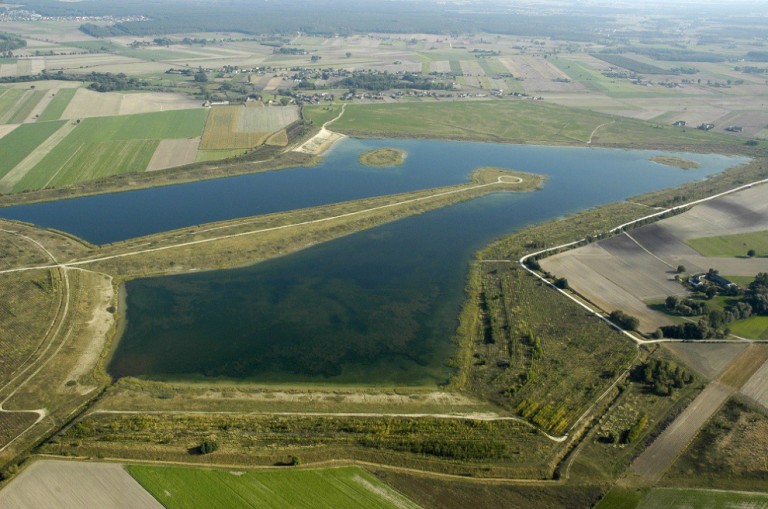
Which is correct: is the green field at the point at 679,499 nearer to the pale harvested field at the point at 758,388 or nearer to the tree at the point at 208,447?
the pale harvested field at the point at 758,388

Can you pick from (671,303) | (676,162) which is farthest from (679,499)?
(676,162)

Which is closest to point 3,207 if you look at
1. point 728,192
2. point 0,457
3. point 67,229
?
point 67,229

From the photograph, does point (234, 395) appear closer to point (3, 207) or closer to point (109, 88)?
point (3, 207)

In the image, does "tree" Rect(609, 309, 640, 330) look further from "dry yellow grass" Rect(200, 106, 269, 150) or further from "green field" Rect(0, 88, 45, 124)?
"green field" Rect(0, 88, 45, 124)

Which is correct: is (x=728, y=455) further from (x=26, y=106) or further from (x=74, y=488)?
(x=26, y=106)

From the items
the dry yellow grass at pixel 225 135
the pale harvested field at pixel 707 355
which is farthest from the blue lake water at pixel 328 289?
the pale harvested field at pixel 707 355
